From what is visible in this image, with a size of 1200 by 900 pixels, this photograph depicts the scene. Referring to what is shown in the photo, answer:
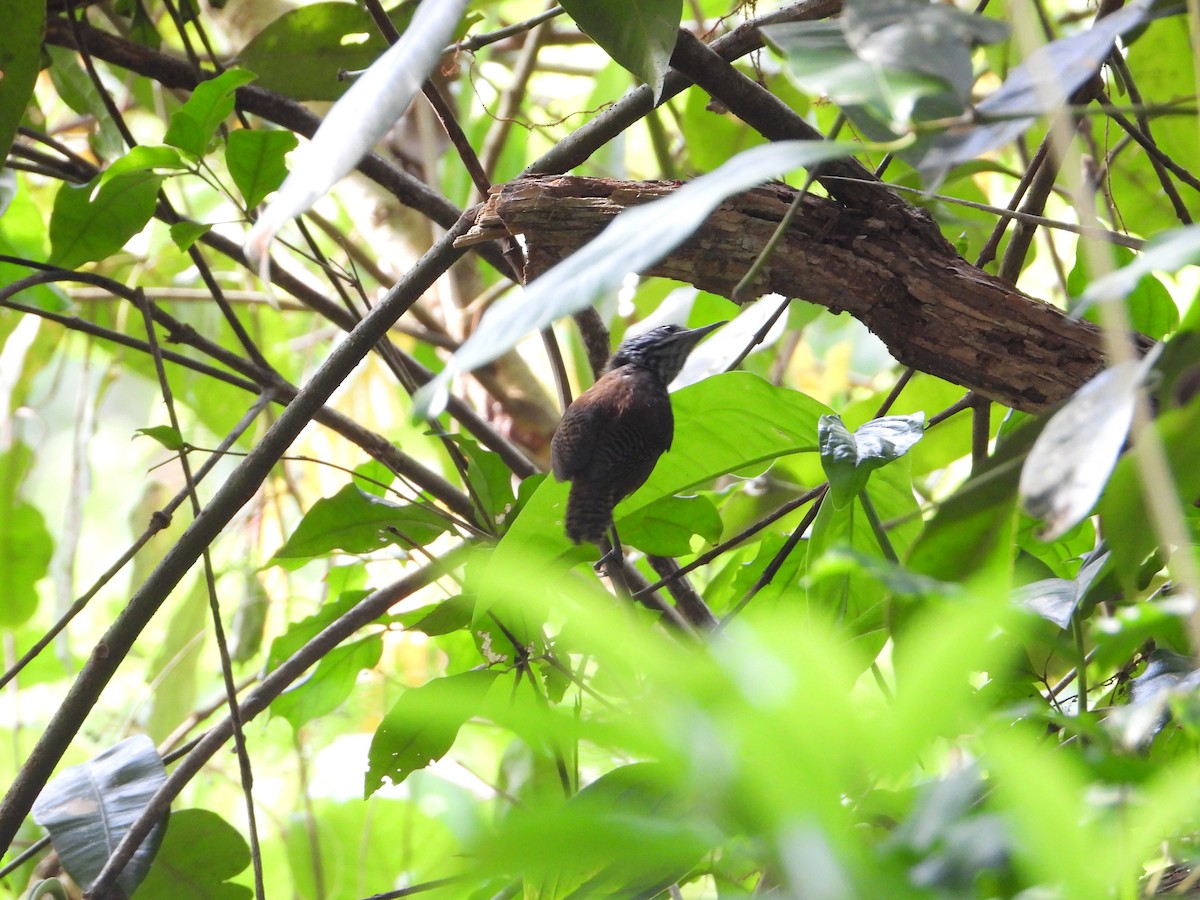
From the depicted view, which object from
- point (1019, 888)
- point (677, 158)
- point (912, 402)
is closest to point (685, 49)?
point (1019, 888)

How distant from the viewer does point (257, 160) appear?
1.11 meters

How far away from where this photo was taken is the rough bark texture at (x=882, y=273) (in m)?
0.89

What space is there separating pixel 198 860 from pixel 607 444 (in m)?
0.66

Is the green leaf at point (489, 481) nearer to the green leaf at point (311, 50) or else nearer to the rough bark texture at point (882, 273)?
the rough bark texture at point (882, 273)

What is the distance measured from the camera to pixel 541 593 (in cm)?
38

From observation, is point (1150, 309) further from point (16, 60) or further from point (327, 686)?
point (16, 60)

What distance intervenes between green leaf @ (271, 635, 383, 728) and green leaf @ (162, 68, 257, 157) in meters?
0.61

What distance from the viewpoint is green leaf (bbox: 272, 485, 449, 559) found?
3.73 feet

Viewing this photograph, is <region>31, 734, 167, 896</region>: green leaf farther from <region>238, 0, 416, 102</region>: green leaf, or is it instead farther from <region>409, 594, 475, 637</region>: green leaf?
<region>238, 0, 416, 102</region>: green leaf

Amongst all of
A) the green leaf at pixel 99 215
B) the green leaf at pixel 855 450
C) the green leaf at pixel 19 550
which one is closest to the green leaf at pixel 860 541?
the green leaf at pixel 855 450

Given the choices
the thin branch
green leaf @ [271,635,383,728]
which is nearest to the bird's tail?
the thin branch

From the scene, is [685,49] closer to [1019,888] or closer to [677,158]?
[1019,888]

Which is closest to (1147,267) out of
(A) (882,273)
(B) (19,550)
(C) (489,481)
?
(A) (882,273)

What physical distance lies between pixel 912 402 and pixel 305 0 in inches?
60.0
